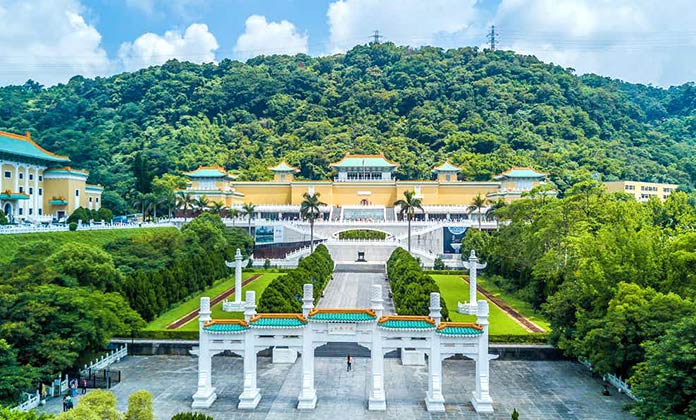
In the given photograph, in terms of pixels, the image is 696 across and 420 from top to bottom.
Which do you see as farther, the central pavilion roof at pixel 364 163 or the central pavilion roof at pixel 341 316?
the central pavilion roof at pixel 364 163

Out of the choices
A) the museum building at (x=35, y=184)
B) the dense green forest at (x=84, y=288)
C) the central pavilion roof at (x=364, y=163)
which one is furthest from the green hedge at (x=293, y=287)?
the central pavilion roof at (x=364, y=163)

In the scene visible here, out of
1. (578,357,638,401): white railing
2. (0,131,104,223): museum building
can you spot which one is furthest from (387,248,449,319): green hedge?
(0,131,104,223): museum building

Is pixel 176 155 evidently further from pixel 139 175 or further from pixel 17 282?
pixel 17 282

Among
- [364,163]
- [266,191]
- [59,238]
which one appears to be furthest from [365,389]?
[266,191]

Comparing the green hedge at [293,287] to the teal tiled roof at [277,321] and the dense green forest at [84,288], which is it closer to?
the dense green forest at [84,288]

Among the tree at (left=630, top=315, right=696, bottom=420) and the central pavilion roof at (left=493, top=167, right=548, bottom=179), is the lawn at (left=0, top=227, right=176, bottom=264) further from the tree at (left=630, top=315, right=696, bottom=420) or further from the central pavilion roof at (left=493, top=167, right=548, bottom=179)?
the central pavilion roof at (left=493, top=167, right=548, bottom=179)

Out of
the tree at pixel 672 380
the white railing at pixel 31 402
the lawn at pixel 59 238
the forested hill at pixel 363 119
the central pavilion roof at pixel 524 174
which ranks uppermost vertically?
the forested hill at pixel 363 119

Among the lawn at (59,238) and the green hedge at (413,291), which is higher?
the lawn at (59,238)

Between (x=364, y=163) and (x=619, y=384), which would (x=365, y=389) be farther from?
(x=364, y=163)
